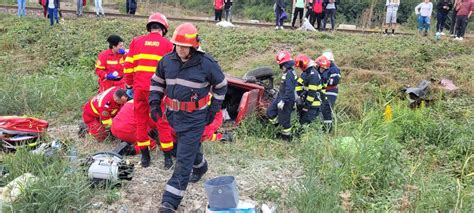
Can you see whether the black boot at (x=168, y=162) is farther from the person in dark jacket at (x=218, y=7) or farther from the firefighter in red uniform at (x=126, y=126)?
the person in dark jacket at (x=218, y=7)

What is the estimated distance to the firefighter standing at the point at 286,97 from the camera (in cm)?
676

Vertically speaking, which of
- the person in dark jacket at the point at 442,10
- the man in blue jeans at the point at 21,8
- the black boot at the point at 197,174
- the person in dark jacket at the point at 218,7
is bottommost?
the black boot at the point at 197,174

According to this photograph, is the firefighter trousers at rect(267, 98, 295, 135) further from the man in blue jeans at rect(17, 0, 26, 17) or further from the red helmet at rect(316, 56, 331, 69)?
the man in blue jeans at rect(17, 0, 26, 17)

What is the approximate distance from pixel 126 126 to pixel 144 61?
0.93 meters

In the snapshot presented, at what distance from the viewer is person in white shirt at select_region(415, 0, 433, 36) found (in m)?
13.5

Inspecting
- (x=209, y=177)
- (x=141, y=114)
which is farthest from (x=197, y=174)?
(x=141, y=114)

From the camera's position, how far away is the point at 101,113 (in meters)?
5.76

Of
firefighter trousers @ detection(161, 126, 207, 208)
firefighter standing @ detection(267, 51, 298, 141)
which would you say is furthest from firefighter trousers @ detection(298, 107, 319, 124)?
firefighter trousers @ detection(161, 126, 207, 208)

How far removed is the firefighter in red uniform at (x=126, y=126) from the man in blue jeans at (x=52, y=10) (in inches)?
373

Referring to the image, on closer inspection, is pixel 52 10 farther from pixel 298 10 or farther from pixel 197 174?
pixel 197 174

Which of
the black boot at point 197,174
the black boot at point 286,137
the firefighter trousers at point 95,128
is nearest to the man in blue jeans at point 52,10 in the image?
the firefighter trousers at point 95,128

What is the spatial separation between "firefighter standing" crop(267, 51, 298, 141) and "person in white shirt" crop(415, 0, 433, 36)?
8.55 m

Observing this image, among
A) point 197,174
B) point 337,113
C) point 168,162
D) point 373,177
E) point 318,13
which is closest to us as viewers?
point 373,177

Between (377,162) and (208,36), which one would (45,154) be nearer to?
(377,162)
